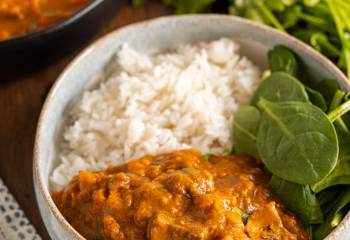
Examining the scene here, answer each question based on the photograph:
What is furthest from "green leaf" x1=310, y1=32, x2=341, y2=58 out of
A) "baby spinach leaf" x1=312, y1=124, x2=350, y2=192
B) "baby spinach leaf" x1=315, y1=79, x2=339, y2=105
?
"baby spinach leaf" x1=312, y1=124, x2=350, y2=192

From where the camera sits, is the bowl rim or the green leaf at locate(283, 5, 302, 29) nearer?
the bowl rim

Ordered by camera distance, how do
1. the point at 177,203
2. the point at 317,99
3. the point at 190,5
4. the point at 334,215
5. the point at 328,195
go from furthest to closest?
the point at 190,5 → the point at 317,99 → the point at 328,195 → the point at 334,215 → the point at 177,203

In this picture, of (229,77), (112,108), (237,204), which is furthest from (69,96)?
(237,204)

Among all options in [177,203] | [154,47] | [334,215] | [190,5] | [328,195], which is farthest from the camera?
[190,5]

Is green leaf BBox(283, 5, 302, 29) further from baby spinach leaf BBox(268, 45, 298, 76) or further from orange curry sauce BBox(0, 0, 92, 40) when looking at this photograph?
orange curry sauce BBox(0, 0, 92, 40)

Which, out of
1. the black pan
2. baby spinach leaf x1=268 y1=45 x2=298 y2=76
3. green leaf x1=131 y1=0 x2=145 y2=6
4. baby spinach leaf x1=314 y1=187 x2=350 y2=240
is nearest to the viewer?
baby spinach leaf x1=314 y1=187 x2=350 y2=240

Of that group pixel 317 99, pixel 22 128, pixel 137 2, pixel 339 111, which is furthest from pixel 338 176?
pixel 137 2

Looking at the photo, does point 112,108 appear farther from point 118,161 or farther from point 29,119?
point 29,119

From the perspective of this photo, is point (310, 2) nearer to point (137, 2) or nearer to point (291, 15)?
point (291, 15)
